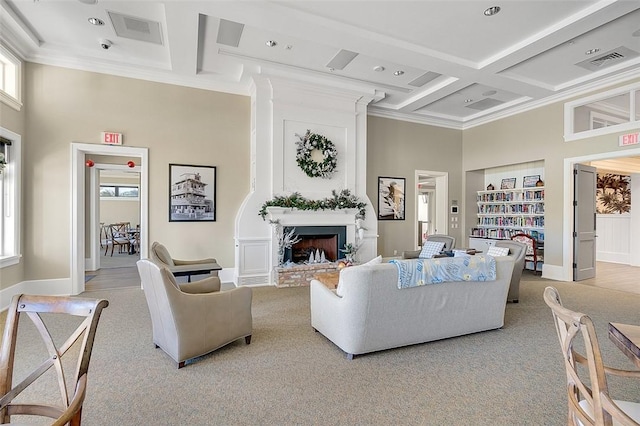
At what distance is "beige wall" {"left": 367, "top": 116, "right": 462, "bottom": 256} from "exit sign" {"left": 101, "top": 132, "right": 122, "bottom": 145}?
15.8 ft

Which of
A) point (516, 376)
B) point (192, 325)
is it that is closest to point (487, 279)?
point (516, 376)

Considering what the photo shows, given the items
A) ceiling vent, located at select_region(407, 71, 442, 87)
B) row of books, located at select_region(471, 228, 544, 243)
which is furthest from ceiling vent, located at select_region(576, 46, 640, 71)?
row of books, located at select_region(471, 228, 544, 243)

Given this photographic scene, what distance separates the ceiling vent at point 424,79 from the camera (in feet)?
18.8

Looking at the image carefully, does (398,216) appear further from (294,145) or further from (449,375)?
(449,375)

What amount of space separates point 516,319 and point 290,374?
303 cm

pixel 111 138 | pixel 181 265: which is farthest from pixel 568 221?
pixel 111 138

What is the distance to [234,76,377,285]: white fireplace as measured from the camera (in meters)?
5.85

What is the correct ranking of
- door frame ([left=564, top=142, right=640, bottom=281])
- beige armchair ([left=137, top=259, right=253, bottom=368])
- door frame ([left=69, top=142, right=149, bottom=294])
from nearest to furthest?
beige armchair ([left=137, top=259, right=253, bottom=368]) → door frame ([left=69, top=142, right=149, bottom=294]) → door frame ([left=564, top=142, right=640, bottom=281])

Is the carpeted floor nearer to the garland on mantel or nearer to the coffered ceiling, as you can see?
the garland on mantel

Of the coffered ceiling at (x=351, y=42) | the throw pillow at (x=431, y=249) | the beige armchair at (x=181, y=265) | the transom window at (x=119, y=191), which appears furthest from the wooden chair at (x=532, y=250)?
the transom window at (x=119, y=191)

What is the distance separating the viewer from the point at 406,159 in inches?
309

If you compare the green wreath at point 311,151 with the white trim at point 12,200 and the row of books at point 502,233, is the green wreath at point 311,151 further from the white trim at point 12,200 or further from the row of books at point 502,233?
the row of books at point 502,233

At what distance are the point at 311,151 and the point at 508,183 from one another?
519 centimetres

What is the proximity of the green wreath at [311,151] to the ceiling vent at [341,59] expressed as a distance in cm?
123
